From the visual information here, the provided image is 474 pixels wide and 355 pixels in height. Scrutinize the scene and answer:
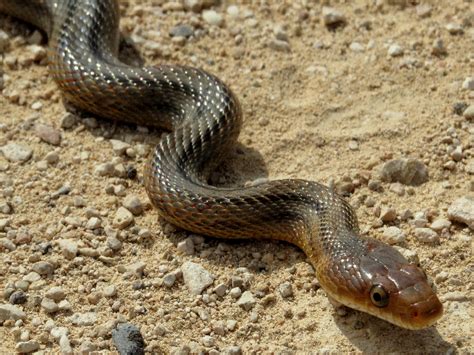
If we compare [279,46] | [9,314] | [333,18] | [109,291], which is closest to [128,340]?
[109,291]

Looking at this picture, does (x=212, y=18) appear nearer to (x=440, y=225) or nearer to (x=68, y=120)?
(x=68, y=120)

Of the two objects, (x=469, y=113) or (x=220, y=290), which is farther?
(x=469, y=113)

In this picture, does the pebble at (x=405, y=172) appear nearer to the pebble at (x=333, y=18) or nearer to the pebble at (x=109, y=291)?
the pebble at (x=333, y=18)

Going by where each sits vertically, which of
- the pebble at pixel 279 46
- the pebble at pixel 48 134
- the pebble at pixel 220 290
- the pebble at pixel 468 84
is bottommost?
the pebble at pixel 220 290

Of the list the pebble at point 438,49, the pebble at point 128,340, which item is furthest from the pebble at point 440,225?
the pebble at point 128,340

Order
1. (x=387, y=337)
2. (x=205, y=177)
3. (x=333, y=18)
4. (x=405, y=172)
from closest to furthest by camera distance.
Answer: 1. (x=387, y=337)
2. (x=405, y=172)
3. (x=205, y=177)
4. (x=333, y=18)
